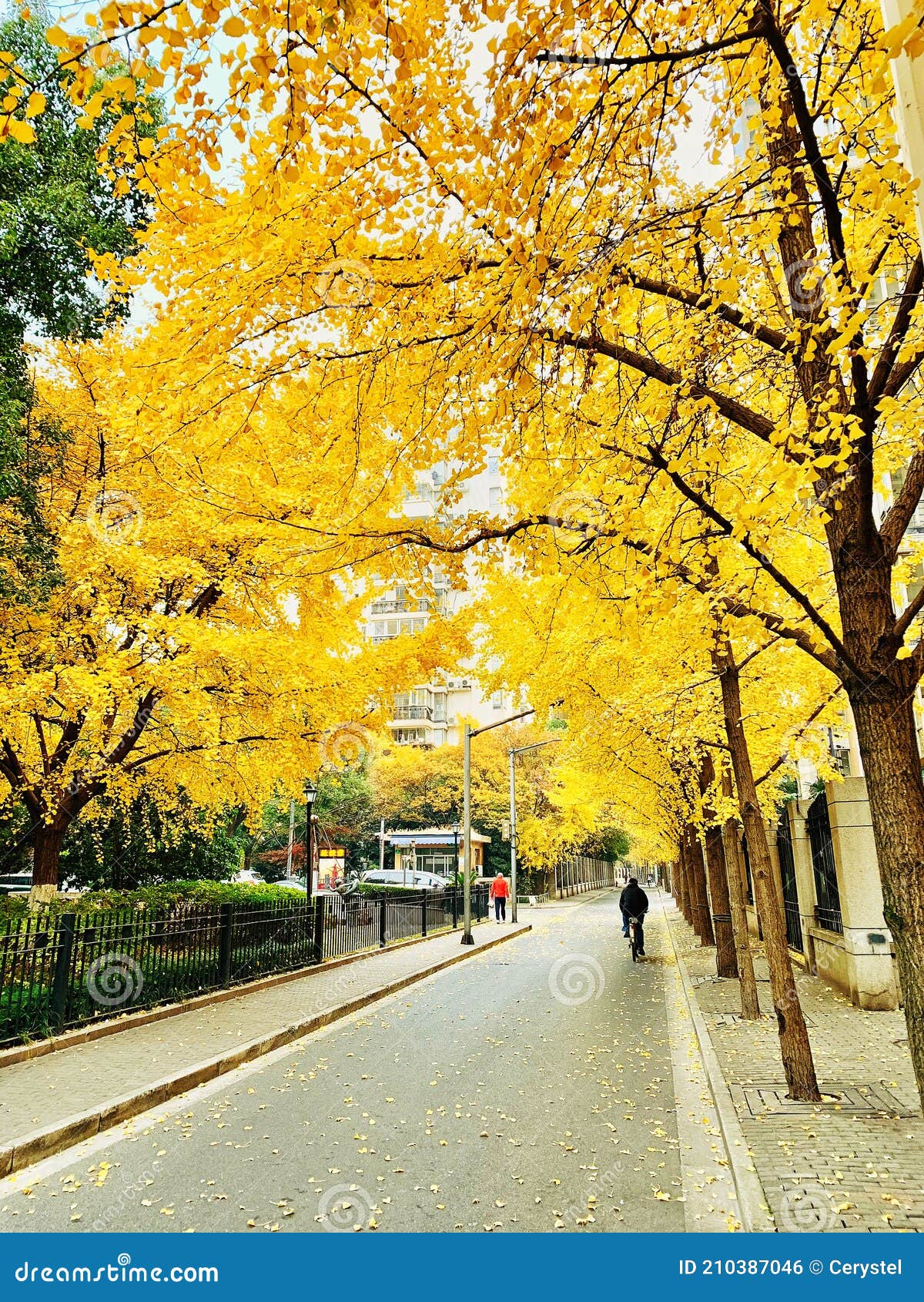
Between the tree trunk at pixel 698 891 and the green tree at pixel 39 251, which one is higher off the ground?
the green tree at pixel 39 251

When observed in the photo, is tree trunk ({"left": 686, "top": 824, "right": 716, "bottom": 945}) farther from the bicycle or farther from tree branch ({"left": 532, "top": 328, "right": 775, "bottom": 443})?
tree branch ({"left": 532, "top": 328, "right": 775, "bottom": 443})

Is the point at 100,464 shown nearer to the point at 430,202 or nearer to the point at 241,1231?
the point at 430,202

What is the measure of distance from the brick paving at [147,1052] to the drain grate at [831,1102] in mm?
5192

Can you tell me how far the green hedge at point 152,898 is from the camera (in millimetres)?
11312

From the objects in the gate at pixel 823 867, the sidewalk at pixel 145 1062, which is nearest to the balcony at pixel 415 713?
the sidewalk at pixel 145 1062

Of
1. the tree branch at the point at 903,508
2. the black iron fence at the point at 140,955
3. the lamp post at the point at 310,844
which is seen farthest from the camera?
the lamp post at the point at 310,844

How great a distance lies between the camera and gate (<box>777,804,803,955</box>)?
15.3 metres

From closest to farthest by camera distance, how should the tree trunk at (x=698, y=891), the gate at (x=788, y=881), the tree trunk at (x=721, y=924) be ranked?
the tree trunk at (x=721, y=924)
the gate at (x=788, y=881)
the tree trunk at (x=698, y=891)

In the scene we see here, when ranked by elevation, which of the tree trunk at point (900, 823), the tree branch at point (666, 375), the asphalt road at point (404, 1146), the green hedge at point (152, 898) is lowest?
the asphalt road at point (404, 1146)

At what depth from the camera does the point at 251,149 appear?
16.3 ft

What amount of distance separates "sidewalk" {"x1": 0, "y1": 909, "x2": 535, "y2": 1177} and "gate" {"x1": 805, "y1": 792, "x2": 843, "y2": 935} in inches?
291

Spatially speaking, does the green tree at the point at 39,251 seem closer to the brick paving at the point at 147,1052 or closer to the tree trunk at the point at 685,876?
the brick paving at the point at 147,1052

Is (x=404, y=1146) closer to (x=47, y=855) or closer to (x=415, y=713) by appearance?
(x=47, y=855)

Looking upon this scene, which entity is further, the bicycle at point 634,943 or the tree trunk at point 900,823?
the bicycle at point 634,943
